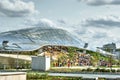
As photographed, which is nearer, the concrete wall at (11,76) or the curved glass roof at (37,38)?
the concrete wall at (11,76)

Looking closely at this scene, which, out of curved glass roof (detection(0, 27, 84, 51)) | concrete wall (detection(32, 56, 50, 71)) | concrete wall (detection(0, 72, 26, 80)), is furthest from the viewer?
curved glass roof (detection(0, 27, 84, 51))

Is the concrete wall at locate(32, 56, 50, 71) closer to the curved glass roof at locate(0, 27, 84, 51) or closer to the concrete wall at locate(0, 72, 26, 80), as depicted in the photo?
the curved glass roof at locate(0, 27, 84, 51)

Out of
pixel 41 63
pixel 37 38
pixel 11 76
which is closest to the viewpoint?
pixel 11 76

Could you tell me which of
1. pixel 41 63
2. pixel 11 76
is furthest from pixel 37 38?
pixel 11 76

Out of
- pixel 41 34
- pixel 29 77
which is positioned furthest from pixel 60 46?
pixel 29 77

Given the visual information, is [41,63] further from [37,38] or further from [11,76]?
[37,38]

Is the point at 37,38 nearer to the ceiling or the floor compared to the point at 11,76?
nearer to the ceiling

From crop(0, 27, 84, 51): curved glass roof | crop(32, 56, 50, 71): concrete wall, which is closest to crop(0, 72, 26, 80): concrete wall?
crop(32, 56, 50, 71): concrete wall

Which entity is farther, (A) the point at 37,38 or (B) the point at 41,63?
(A) the point at 37,38

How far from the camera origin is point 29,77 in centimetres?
3453

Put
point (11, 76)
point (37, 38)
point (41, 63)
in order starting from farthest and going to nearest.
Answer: point (37, 38), point (41, 63), point (11, 76)

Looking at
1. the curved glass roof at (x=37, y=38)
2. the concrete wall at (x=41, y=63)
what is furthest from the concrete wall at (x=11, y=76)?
the curved glass roof at (x=37, y=38)

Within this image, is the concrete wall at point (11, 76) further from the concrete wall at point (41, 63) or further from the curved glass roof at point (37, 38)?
the curved glass roof at point (37, 38)

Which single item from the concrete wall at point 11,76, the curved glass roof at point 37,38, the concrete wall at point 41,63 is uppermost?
the curved glass roof at point 37,38
